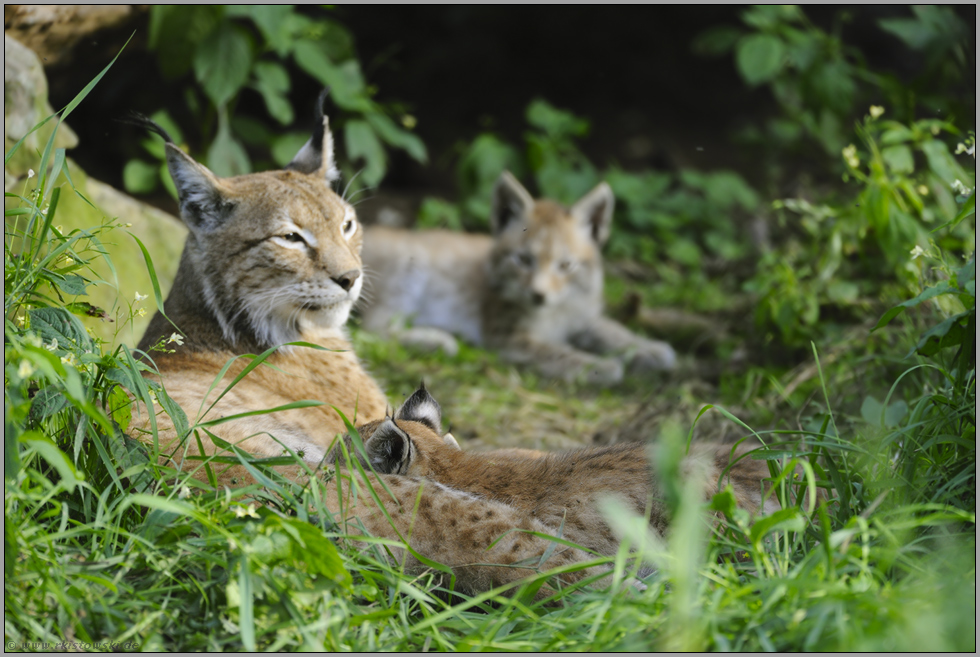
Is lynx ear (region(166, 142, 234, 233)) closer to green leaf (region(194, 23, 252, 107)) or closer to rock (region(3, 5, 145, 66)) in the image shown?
rock (region(3, 5, 145, 66))

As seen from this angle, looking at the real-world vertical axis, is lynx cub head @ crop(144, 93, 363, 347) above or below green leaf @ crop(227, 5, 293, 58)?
below

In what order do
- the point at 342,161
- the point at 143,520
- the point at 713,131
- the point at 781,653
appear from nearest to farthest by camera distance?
1. the point at 781,653
2. the point at 143,520
3. the point at 342,161
4. the point at 713,131

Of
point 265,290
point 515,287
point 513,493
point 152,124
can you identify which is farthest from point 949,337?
point 515,287

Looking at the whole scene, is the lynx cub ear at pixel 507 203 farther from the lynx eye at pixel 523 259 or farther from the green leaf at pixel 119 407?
the green leaf at pixel 119 407

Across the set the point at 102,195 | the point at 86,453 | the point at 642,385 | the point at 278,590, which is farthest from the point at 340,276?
the point at 642,385

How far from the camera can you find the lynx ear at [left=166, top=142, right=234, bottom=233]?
335cm

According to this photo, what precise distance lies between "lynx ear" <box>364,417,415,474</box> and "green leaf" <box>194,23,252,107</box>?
11.3 ft

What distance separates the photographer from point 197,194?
342cm

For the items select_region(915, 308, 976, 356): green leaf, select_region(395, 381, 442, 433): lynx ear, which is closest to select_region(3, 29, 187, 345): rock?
select_region(395, 381, 442, 433): lynx ear

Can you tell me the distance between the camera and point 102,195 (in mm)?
4867

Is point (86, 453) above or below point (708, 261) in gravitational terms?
above

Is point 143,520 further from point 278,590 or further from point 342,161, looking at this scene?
point 342,161

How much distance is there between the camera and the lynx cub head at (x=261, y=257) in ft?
11.2

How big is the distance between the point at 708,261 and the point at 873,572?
640 centimetres
